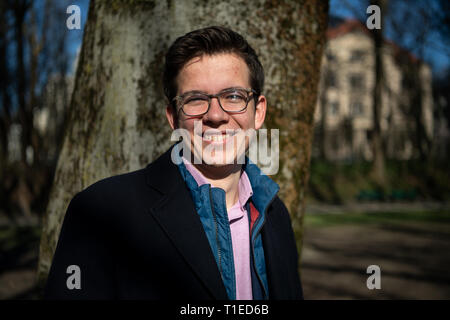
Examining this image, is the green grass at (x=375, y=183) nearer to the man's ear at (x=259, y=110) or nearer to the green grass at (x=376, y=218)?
the green grass at (x=376, y=218)

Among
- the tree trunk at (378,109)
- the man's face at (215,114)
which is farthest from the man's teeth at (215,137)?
the tree trunk at (378,109)

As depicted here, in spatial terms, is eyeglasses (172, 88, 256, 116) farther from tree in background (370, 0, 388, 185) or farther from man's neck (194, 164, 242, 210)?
tree in background (370, 0, 388, 185)

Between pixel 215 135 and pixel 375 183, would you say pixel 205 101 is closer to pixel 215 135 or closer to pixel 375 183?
pixel 215 135

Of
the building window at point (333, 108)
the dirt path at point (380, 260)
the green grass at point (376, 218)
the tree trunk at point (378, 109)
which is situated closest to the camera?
the dirt path at point (380, 260)

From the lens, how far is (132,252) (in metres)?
1.48

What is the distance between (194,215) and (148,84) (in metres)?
0.86

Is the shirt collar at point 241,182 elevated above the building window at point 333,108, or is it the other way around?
the building window at point 333,108

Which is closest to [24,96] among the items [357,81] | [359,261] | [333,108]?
[359,261]

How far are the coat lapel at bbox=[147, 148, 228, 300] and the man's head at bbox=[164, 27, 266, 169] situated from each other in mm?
190

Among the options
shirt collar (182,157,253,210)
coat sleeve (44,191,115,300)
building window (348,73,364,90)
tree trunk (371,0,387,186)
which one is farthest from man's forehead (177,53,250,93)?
building window (348,73,364,90)

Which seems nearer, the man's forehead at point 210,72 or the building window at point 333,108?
the man's forehead at point 210,72

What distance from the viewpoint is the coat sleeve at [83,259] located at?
1436mm

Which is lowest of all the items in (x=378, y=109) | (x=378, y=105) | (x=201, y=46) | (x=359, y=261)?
(x=359, y=261)
